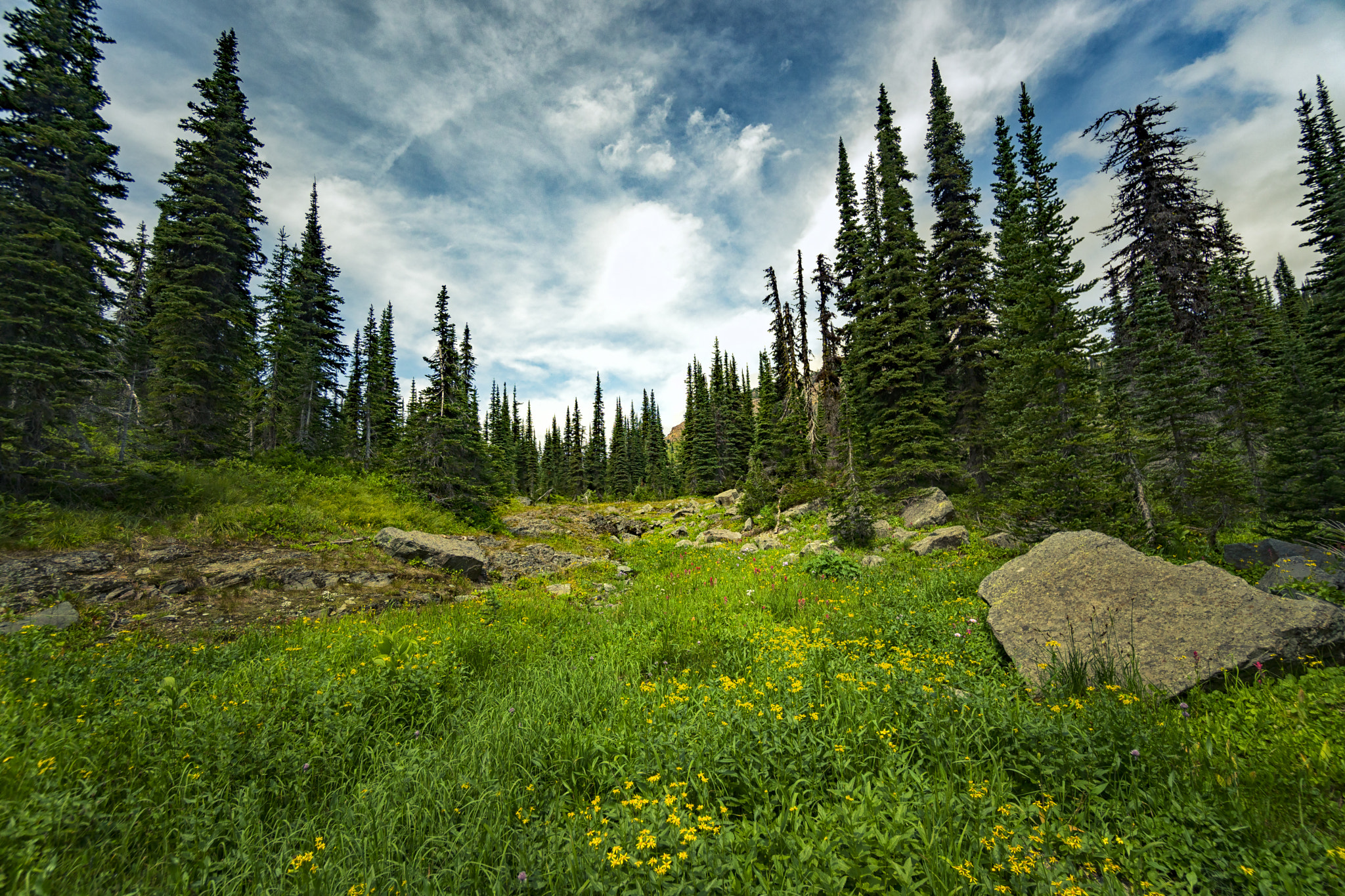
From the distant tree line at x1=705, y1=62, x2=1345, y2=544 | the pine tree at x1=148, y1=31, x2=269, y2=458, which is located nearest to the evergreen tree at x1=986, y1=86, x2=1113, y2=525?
the distant tree line at x1=705, y1=62, x2=1345, y2=544

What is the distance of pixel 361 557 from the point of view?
11.9 metres

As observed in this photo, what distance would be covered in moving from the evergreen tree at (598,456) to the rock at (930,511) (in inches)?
2058

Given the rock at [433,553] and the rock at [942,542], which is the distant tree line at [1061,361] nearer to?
the rock at [942,542]

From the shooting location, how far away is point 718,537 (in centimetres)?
2000

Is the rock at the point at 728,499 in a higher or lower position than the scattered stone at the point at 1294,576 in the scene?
higher

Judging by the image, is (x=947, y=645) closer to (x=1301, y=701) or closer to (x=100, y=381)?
(x=1301, y=701)

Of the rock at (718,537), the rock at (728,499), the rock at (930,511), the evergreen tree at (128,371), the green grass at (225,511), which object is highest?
the evergreen tree at (128,371)

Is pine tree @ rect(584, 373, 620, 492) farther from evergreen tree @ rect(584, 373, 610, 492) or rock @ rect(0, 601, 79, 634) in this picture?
rock @ rect(0, 601, 79, 634)

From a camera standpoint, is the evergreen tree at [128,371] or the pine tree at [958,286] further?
the pine tree at [958,286]

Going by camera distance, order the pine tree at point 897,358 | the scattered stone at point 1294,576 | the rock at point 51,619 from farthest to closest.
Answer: the pine tree at point 897,358
the scattered stone at point 1294,576
the rock at point 51,619

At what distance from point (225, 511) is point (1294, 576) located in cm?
2319

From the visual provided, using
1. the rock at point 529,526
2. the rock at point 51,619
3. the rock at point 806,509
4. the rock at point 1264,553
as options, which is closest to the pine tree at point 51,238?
the rock at point 51,619

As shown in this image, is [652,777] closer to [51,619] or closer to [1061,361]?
[51,619]

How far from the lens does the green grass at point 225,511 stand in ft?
32.0
